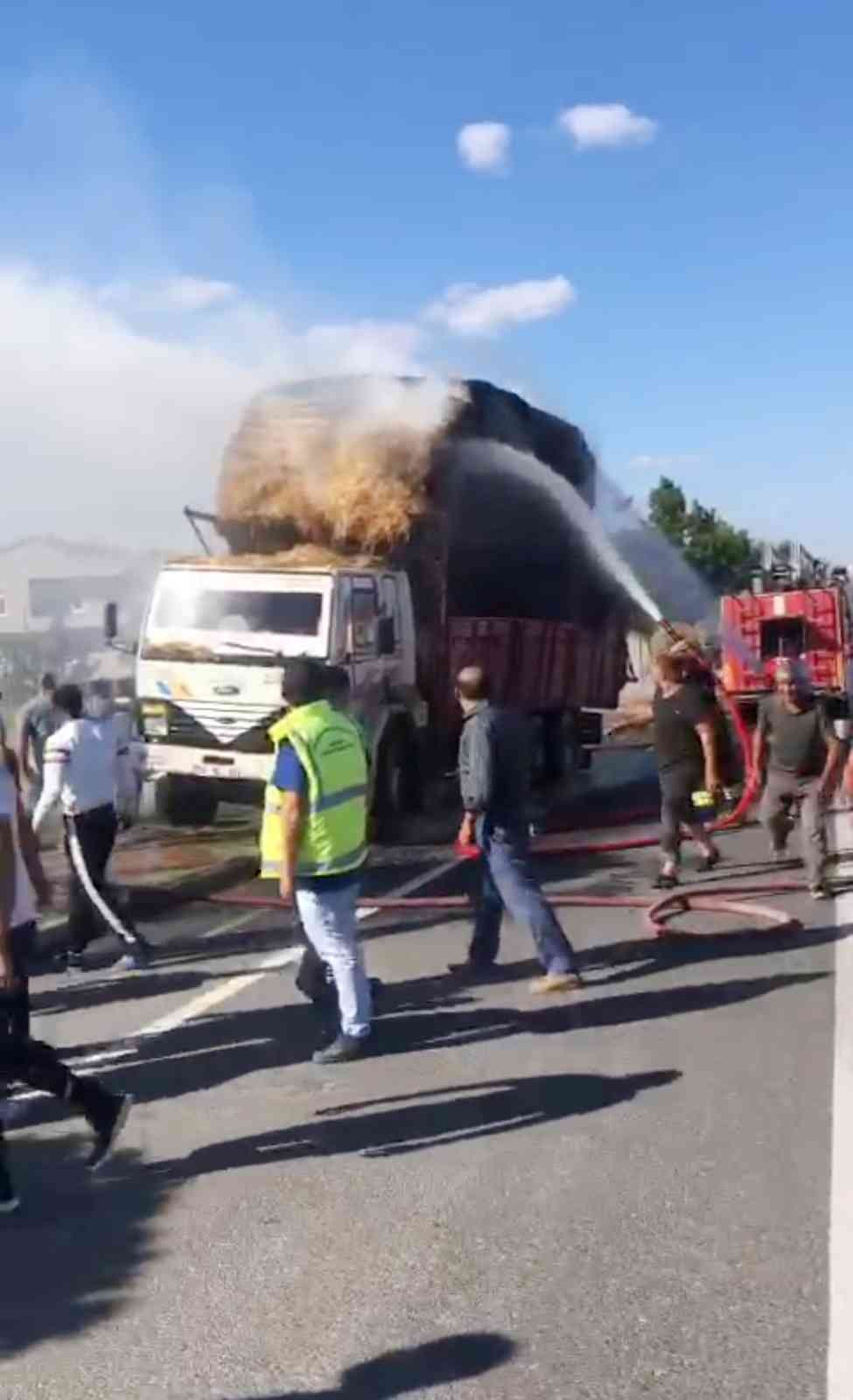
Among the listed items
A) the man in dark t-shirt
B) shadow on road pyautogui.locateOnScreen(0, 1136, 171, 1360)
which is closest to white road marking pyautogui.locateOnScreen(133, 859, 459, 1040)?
shadow on road pyautogui.locateOnScreen(0, 1136, 171, 1360)

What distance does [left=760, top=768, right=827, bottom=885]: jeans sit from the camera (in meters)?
9.63

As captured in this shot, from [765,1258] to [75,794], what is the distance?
483cm

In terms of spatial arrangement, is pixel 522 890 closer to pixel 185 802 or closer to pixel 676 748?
pixel 676 748

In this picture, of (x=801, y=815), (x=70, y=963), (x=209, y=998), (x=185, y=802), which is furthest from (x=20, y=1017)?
(x=185, y=802)

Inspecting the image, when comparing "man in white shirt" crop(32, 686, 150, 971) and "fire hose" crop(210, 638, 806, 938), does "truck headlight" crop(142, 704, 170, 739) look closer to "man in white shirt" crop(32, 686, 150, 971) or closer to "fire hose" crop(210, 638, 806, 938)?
"fire hose" crop(210, 638, 806, 938)

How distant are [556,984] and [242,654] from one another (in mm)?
5862

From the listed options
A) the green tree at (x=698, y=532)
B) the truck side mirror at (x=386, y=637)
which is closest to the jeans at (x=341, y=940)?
the truck side mirror at (x=386, y=637)

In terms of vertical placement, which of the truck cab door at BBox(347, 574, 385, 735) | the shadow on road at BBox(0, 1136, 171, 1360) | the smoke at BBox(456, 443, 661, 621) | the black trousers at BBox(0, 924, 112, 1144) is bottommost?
the shadow on road at BBox(0, 1136, 171, 1360)

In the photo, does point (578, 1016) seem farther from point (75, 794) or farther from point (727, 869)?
point (727, 869)

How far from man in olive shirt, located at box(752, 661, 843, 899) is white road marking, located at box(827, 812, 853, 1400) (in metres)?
1.51

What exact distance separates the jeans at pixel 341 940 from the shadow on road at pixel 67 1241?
127 centimetres

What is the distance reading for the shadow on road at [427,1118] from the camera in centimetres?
531

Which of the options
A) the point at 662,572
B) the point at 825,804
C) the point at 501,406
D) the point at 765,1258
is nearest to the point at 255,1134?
the point at 765,1258

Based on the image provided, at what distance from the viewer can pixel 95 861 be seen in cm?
831
